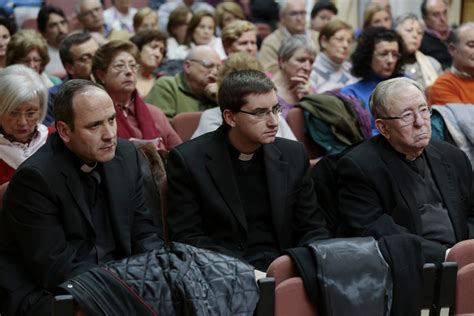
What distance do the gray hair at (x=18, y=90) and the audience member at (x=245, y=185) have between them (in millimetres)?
529

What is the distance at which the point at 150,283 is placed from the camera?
83.9 inches

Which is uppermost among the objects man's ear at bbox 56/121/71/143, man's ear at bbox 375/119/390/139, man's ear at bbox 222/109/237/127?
man's ear at bbox 56/121/71/143

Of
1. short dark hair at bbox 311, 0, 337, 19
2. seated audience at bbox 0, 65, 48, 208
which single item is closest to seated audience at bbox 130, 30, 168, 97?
seated audience at bbox 0, 65, 48, 208

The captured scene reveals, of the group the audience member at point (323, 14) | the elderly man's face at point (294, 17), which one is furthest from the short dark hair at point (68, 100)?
the audience member at point (323, 14)

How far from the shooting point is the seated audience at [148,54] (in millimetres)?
4812

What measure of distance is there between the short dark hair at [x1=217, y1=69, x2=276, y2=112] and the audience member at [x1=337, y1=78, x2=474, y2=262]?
390mm

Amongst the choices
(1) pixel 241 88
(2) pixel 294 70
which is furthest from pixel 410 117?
(2) pixel 294 70

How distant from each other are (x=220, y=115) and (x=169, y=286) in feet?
4.76

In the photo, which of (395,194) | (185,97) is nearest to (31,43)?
(185,97)

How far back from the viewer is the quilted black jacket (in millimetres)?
2074

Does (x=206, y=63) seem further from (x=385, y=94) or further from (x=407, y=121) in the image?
(x=407, y=121)

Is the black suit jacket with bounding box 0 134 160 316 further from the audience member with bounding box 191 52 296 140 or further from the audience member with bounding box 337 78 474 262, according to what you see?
the audience member with bounding box 191 52 296 140

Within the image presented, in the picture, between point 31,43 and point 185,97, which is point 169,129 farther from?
point 31,43

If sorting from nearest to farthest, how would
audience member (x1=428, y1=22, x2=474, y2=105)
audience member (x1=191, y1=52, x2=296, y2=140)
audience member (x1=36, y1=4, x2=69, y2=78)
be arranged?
audience member (x1=191, y1=52, x2=296, y2=140) → audience member (x1=428, y1=22, x2=474, y2=105) → audience member (x1=36, y1=4, x2=69, y2=78)
